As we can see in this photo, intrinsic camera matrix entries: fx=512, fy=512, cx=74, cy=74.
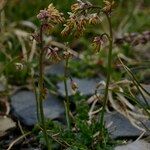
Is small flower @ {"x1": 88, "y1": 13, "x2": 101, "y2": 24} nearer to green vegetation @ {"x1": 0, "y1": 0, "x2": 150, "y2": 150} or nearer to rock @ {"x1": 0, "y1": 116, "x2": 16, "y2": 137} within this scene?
green vegetation @ {"x1": 0, "y1": 0, "x2": 150, "y2": 150}

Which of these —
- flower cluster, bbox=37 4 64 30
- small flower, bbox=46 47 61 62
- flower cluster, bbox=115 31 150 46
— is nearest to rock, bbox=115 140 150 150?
small flower, bbox=46 47 61 62

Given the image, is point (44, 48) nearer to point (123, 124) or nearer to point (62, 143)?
point (62, 143)

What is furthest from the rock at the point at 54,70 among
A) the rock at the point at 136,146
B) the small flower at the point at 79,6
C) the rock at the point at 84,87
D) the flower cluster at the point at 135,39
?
the small flower at the point at 79,6

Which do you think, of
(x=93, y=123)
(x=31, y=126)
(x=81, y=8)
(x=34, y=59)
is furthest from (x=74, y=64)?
(x=81, y=8)

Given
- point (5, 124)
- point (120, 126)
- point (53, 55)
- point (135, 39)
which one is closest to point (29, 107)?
point (5, 124)

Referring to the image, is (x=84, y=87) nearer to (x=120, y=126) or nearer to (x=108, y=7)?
(x=120, y=126)

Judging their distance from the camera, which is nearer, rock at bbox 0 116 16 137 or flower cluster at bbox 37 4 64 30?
flower cluster at bbox 37 4 64 30
